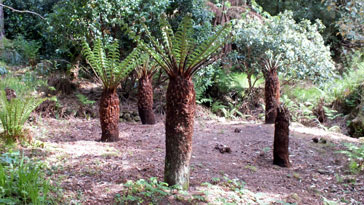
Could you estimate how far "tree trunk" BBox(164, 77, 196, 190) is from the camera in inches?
124

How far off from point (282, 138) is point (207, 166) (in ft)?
4.49

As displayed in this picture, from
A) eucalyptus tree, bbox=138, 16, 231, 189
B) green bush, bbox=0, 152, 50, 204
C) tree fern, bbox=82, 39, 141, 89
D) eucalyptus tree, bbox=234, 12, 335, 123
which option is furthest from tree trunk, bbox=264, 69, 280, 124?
green bush, bbox=0, 152, 50, 204

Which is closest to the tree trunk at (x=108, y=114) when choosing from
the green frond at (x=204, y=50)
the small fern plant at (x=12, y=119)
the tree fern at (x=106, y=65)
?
the tree fern at (x=106, y=65)

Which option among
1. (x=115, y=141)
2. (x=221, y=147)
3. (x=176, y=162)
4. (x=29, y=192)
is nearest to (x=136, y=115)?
(x=115, y=141)

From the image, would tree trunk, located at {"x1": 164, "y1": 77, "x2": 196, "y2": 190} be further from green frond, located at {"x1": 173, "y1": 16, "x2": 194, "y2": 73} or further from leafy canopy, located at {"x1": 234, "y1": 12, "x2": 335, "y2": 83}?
leafy canopy, located at {"x1": 234, "y1": 12, "x2": 335, "y2": 83}

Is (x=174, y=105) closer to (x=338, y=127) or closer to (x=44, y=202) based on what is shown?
(x=44, y=202)

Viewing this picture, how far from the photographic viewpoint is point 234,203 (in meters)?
3.09

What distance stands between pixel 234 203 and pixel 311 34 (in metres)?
8.63

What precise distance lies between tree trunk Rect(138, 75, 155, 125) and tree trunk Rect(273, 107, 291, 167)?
3.12 metres

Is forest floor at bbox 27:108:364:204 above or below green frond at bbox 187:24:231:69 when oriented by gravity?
below

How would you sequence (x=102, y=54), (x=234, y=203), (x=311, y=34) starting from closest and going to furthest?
(x=234, y=203)
(x=102, y=54)
(x=311, y=34)

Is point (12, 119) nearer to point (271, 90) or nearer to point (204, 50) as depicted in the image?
point (204, 50)

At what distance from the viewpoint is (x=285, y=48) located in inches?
358

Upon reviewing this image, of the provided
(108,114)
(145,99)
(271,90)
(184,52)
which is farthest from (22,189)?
(271,90)
